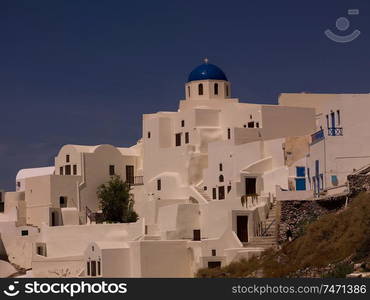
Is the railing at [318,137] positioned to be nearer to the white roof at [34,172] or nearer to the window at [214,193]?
the window at [214,193]

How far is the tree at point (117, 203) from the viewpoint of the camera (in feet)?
220

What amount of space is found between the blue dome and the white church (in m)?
0.09

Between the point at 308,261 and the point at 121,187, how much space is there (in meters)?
21.4

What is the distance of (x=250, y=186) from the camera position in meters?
60.5

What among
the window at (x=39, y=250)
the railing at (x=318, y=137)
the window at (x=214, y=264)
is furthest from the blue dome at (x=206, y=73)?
the window at (x=214, y=264)

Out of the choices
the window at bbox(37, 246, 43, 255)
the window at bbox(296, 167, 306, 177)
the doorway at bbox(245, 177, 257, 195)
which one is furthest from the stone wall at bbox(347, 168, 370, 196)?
the window at bbox(37, 246, 43, 255)

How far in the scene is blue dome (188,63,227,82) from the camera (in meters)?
70.0

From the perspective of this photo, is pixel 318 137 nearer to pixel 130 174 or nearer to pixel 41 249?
pixel 130 174

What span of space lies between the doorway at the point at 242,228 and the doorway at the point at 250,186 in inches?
114

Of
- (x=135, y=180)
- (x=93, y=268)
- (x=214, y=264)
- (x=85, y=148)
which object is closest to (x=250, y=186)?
(x=214, y=264)

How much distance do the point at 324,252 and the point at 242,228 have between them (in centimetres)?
1017

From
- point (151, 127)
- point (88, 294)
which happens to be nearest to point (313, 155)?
point (151, 127)

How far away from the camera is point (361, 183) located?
5197 cm

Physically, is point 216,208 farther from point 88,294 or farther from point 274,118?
point 88,294
